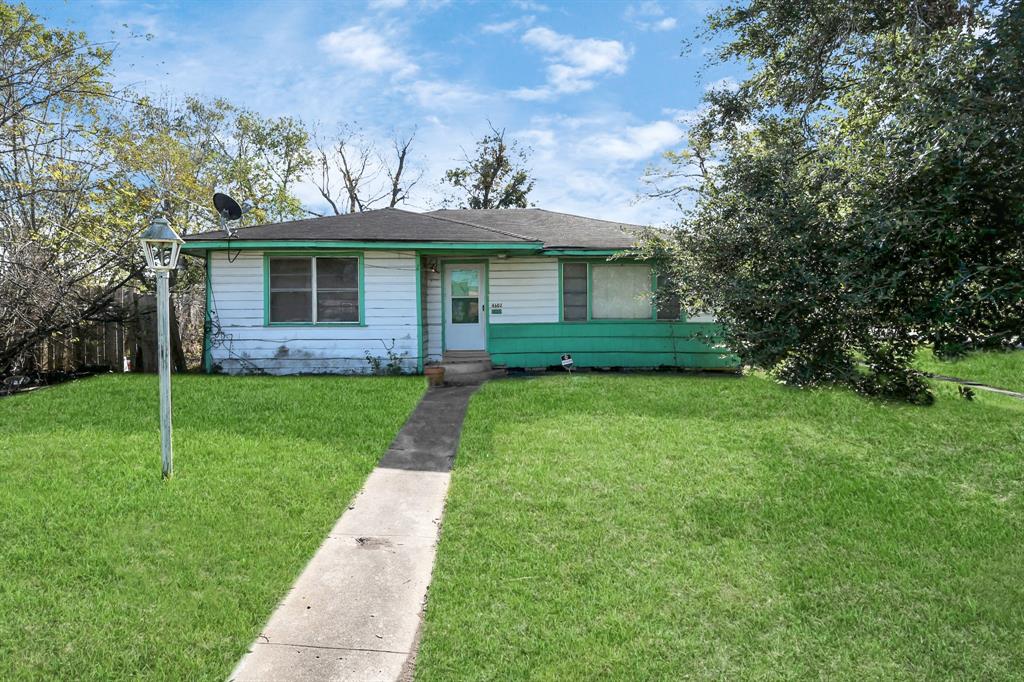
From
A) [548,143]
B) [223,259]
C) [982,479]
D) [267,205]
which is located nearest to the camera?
[982,479]

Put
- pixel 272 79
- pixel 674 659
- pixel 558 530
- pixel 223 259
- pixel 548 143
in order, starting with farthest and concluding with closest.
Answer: pixel 548 143, pixel 272 79, pixel 223 259, pixel 558 530, pixel 674 659

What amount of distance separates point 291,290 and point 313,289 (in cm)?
46

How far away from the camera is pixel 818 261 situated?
461 centimetres

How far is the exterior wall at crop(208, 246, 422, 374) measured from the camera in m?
11.6

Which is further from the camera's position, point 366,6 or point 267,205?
point 267,205

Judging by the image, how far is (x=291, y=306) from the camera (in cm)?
1175

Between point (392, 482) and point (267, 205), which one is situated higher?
point (267, 205)

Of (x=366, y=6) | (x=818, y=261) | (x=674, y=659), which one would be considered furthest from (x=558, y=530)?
(x=366, y=6)

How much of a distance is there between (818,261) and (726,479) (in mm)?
2432

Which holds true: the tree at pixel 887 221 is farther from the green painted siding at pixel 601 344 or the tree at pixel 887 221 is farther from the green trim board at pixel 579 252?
the green painted siding at pixel 601 344

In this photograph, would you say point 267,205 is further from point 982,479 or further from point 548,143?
point 982,479

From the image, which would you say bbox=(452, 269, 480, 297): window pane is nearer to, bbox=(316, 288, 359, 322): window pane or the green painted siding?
the green painted siding

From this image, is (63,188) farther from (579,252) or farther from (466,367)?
(579,252)

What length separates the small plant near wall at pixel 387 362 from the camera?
1162cm
